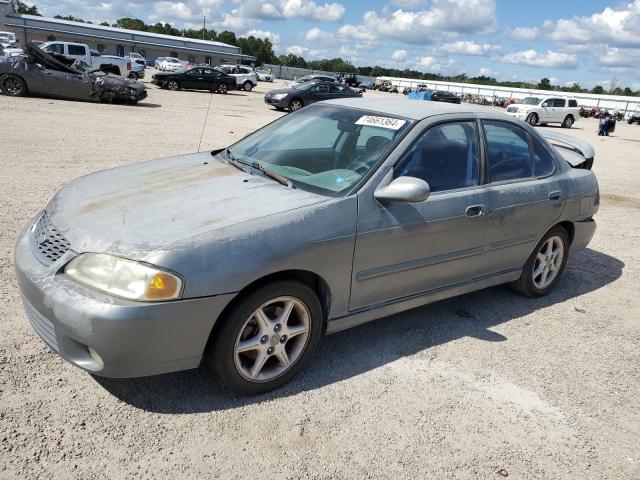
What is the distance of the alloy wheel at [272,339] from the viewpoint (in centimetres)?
288

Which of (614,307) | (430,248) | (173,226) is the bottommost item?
(614,307)

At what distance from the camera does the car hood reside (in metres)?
2.65

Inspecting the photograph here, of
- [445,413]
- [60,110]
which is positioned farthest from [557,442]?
[60,110]

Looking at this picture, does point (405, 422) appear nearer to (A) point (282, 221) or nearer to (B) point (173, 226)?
(A) point (282, 221)

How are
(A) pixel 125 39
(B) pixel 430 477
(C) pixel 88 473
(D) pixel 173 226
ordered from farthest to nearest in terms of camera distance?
(A) pixel 125 39 < (D) pixel 173 226 < (B) pixel 430 477 < (C) pixel 88 473

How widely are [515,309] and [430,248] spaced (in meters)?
1.47

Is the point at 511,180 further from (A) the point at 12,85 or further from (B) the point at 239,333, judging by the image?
(A) the point at 12,85

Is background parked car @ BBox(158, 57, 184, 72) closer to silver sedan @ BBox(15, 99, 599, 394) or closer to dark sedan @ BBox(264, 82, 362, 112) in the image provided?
dark sedan @ BBox(264, 82, 362, 112)

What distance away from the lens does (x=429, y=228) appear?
3498mm

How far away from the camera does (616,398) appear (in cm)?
337

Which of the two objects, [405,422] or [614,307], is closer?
[405,422]

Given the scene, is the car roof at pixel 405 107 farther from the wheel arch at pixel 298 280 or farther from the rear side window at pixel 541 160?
the wheel arch at pixel 298 280

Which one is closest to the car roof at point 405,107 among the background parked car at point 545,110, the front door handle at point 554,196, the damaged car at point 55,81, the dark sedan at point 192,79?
the front door handle at point 554,196

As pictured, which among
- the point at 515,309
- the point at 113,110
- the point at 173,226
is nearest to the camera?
the point at 173,226
